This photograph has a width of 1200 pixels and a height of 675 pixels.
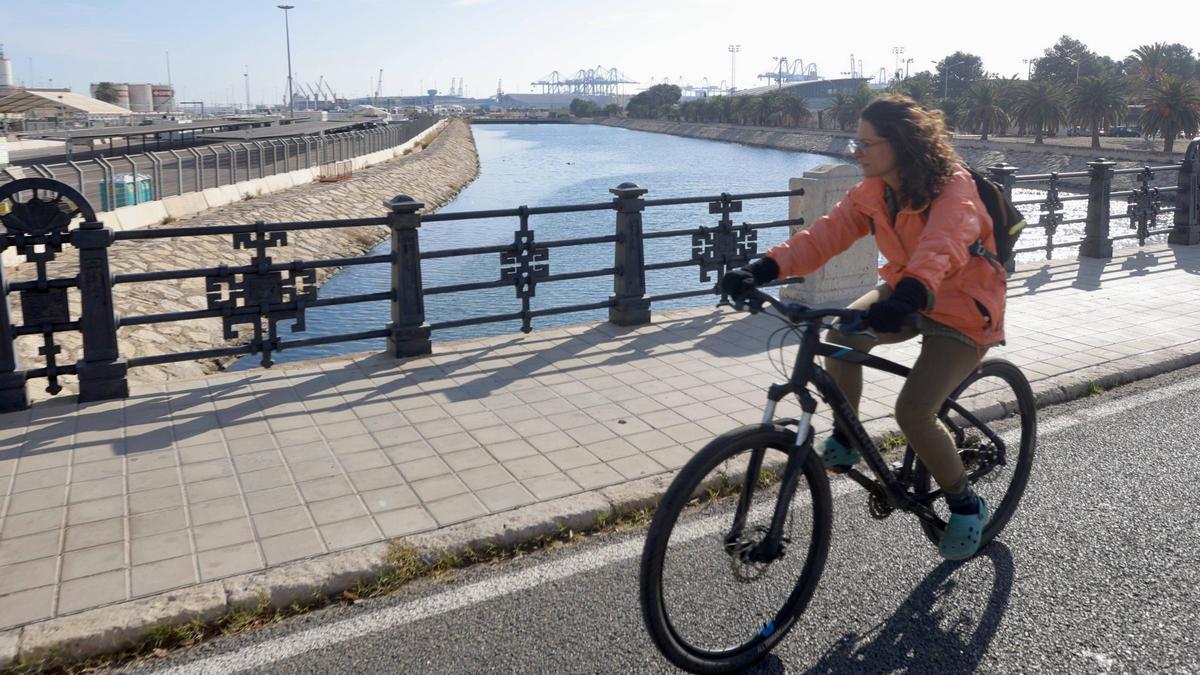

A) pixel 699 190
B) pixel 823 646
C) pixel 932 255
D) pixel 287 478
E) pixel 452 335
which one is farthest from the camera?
pixel 699 190

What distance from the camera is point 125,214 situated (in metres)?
20.7

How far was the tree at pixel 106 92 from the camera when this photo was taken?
124375 millimetres

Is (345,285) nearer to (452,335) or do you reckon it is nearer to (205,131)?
(452,335)

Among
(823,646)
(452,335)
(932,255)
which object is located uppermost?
(932,255)

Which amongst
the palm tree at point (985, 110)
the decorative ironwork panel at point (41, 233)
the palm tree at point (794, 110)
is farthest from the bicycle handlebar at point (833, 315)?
the palm tree at point (794, 110)

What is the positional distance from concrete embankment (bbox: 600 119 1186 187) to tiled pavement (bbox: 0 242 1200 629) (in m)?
9.85

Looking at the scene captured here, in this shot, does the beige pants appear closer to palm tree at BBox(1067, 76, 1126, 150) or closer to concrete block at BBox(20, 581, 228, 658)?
concrete block at BBox(20, 581, 228, 658)

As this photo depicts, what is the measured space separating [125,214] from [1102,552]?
2055 cm

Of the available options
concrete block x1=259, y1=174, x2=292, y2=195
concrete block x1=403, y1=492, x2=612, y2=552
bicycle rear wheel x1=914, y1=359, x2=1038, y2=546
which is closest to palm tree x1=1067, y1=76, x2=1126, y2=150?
concrete block x1=259, y1=174, x2=292, y2=195

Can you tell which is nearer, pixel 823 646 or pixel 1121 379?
pixel 823 646

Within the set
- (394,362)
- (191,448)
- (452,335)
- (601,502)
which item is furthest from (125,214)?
(601,502)

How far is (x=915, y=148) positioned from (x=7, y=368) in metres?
5.61

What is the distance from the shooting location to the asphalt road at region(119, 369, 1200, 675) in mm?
3535

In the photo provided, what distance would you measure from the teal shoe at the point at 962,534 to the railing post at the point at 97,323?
5201mm
